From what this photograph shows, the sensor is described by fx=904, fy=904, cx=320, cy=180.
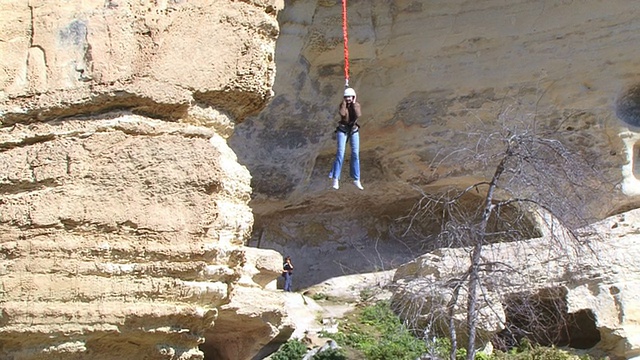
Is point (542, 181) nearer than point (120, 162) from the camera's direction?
No

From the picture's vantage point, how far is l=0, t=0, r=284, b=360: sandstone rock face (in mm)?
3654

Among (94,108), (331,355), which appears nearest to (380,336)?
(331,355)

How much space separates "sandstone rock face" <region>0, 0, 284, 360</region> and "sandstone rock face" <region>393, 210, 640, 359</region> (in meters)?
5.79

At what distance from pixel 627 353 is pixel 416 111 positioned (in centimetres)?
444

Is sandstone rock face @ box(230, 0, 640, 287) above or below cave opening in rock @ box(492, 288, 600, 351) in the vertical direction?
above

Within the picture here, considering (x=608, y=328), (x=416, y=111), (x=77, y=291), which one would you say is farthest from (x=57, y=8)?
(x=416, y=111)

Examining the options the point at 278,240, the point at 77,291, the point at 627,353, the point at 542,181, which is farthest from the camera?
the point at 278,240

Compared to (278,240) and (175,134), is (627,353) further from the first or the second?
(175,134)

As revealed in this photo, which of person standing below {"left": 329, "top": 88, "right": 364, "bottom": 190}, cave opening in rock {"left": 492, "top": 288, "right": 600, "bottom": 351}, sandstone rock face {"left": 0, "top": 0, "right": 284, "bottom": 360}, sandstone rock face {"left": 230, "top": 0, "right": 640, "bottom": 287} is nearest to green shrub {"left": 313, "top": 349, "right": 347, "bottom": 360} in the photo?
cave opening in rock {"left": 492, "top": 288, "right": 600, "bottom": 351}

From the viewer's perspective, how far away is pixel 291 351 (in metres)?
9.59

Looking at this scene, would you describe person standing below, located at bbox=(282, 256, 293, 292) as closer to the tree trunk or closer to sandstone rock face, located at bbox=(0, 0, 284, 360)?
the tree trunk

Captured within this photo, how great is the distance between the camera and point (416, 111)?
12609 millimetres

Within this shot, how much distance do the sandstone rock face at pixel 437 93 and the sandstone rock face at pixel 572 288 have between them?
3.48ft

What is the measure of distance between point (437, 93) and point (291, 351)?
4574 millimetres
